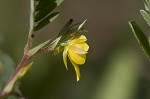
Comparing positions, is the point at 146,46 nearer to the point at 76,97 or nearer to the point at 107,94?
the point at 107,94

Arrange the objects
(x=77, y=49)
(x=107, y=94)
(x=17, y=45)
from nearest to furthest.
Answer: (x=77, y=49)
(x=107, y=94)
(x=17, y=45)

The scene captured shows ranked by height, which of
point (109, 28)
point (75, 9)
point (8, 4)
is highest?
point (8, 4)

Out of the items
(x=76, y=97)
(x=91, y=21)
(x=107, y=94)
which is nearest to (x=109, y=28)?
(x=91, y=21)

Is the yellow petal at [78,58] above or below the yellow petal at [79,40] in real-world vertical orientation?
below

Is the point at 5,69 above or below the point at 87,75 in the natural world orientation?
above

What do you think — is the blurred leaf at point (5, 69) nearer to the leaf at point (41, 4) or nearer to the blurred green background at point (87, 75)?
the blurred green background at point (87, 75)

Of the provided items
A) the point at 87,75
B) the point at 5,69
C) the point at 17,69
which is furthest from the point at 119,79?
the point at 17,69

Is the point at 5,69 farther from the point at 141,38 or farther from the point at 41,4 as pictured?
the point at 141,38

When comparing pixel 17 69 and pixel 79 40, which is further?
pixel 79 40

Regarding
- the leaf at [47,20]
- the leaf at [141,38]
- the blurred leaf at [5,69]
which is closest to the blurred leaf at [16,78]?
the leaf at [47,20]
